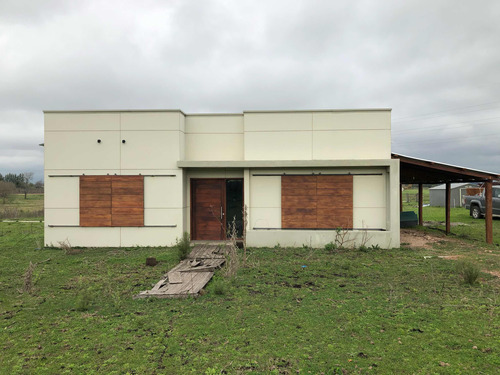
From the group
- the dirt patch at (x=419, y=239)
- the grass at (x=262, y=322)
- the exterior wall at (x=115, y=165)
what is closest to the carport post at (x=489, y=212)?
the dirt patch at (x=419, y=239)

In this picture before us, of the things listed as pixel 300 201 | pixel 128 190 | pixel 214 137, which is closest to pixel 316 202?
pixel 300 201

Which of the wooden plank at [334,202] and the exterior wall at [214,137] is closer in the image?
the wooden plank at [334,202]

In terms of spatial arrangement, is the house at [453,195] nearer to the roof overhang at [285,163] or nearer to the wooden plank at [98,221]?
the roof overhang at [285,163]

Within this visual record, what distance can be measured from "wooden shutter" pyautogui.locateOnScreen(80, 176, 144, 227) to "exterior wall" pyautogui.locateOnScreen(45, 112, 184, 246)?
0.18 meters

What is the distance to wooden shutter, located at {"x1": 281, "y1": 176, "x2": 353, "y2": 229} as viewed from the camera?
10766 mm

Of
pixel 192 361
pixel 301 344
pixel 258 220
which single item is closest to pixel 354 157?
pixel 258 220

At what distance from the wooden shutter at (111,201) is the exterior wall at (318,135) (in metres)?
3.94

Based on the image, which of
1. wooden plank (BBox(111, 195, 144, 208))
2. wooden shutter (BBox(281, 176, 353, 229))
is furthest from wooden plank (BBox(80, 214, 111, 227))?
wooden shutter (BBox(281, 176, 353, 229))

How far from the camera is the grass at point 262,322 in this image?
3.63 metres

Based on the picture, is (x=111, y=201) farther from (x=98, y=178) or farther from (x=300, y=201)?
(x=300, y=201)

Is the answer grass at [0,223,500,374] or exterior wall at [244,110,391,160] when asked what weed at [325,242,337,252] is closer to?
grass at [0,223,500,374]

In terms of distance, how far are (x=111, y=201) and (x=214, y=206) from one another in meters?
3.43

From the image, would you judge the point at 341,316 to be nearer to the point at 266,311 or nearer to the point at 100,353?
the point at 266,311

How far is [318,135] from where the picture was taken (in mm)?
10945
